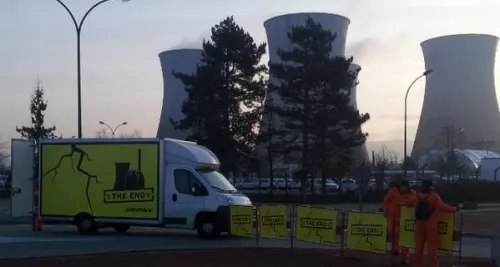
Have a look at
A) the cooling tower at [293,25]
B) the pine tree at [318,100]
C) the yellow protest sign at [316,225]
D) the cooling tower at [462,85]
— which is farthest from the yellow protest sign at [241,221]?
the cooling tower at [462,85]

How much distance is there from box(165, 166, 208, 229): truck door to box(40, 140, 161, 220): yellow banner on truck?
0.99 feet

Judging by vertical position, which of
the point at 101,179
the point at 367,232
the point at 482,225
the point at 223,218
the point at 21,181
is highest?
the point at 101,179

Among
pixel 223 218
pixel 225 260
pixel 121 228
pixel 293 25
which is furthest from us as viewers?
pixel 293 25

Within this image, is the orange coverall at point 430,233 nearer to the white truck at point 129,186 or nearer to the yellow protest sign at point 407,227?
the yellow protest sign at point 407,227

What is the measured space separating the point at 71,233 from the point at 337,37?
32.3m

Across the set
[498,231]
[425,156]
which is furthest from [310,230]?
[425,156]

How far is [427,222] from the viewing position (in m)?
11.8

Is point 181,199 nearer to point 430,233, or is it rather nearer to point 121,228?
point 121,228

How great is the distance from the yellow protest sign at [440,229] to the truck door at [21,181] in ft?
34.7

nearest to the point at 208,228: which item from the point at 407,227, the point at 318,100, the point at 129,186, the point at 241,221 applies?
the point at 241,221

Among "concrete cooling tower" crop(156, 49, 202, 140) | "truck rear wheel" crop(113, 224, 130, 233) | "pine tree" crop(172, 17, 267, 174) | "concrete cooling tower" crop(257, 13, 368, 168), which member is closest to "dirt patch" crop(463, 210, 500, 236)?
"truck rear wheel" crop(113, 224, 130, 233)

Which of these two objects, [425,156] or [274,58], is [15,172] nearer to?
[274,58]

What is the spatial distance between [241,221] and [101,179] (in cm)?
420

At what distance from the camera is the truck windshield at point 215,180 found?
18.2m
